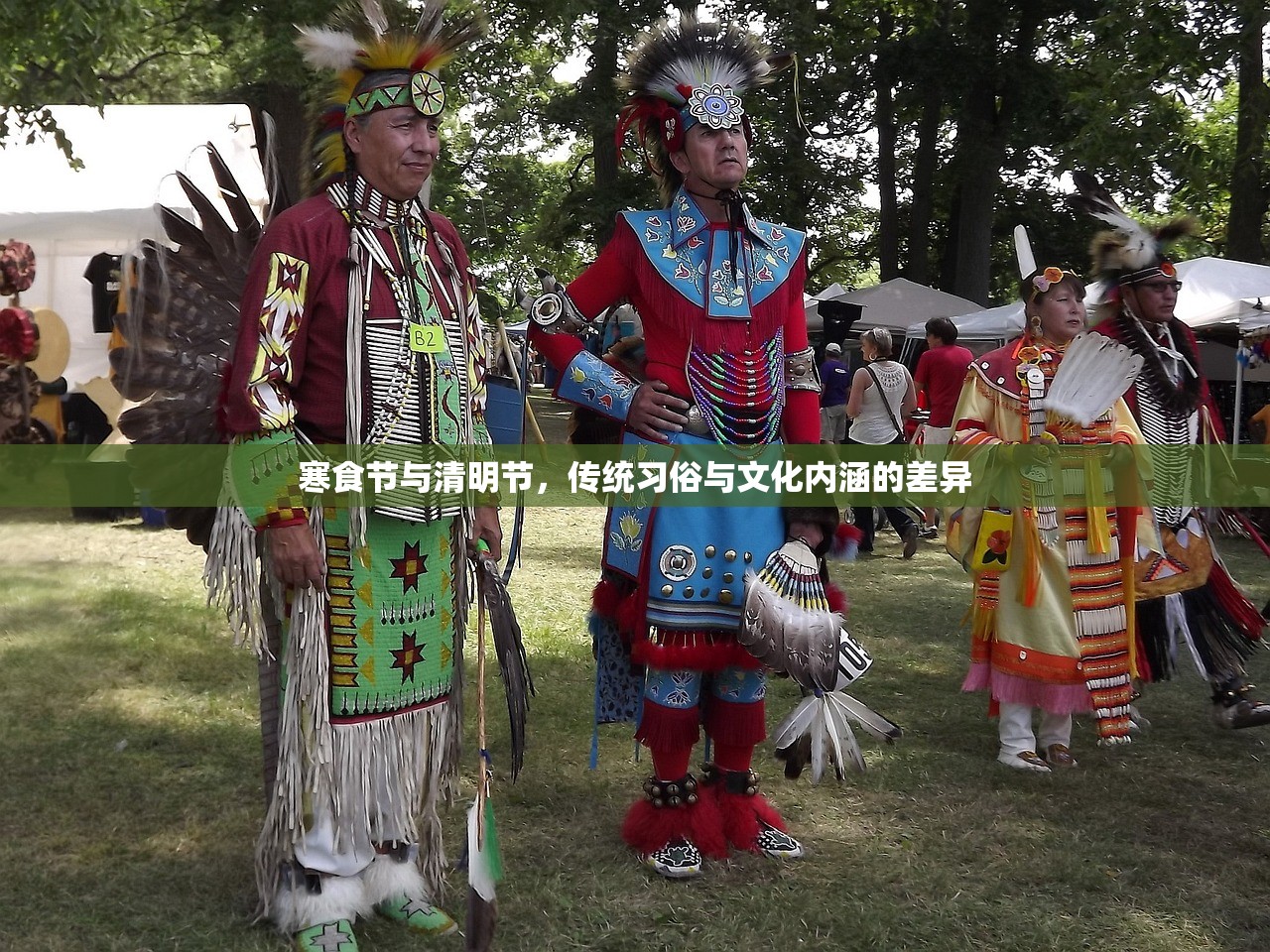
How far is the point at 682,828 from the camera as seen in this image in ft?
11.1

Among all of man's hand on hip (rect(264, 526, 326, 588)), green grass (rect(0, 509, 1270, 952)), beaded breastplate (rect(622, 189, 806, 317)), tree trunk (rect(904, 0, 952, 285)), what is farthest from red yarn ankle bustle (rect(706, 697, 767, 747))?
tree trunk (rect(904, 0, 952, 285))

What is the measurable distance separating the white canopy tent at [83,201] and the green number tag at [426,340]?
722cm

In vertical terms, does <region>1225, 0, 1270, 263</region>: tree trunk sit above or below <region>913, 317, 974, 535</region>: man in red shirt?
above

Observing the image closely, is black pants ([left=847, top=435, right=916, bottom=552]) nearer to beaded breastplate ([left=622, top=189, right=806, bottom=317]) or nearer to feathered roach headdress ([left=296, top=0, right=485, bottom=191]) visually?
beaded breastplate ([left=622, top=189, right=806, bottom=317])

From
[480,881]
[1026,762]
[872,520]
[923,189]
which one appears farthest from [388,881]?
[923,189]

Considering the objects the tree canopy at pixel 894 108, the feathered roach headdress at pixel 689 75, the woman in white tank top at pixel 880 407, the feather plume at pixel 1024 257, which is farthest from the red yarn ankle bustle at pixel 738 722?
the woman in white tank top at pixel 880 407

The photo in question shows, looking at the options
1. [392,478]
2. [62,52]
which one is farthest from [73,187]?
[392,478]

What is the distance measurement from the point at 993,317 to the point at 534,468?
965 cm

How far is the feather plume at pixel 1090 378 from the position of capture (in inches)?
163

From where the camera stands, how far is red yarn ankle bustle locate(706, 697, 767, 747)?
133 inches

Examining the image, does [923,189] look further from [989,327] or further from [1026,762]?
[1026,762]

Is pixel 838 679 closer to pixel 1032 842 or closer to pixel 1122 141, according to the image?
pixel 1032 842

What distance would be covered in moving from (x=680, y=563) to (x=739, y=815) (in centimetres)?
78

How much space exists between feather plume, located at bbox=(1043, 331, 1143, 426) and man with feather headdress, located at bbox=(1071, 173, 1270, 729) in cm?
43
